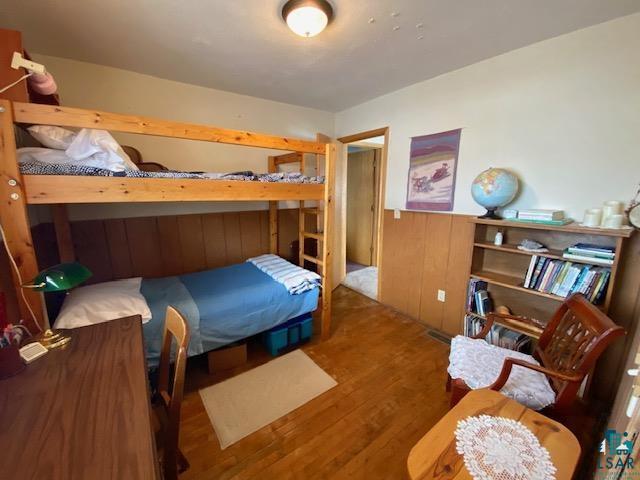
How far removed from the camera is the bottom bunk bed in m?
1.61

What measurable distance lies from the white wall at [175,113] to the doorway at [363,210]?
1.51 m

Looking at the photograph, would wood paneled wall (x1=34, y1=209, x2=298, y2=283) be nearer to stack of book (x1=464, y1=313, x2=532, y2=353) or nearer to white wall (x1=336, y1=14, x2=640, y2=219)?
white wall (x1=336, y1=14, x2=640, y2=219)

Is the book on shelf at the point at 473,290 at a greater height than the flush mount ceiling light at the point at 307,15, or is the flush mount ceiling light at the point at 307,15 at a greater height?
the flush mount ceiling light at the point at 307,15

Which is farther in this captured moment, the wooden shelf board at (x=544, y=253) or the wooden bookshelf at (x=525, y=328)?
the wooden bookshelf at (x=525, y=328)

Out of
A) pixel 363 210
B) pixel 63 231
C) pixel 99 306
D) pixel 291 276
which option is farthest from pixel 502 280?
pixel 63 231

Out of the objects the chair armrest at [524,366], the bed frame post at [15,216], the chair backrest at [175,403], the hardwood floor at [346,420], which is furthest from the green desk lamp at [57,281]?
the chair armrest at [524,366]

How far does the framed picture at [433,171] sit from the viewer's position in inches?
93.7

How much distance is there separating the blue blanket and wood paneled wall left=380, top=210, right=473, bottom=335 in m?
1.14

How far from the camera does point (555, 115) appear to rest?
5.91ft

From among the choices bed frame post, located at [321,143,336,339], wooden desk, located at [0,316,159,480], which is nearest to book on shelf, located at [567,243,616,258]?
bed frame post, located at [321,143,336,339]

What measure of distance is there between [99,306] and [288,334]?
135 centimetres

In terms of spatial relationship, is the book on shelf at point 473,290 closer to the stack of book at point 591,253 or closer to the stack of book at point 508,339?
the stack of book at point 508,339

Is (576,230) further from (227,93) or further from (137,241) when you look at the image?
(137,241)

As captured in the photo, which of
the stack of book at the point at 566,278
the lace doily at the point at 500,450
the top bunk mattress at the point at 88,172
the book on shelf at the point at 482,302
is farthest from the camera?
the book on shelf at the point at 482,302
